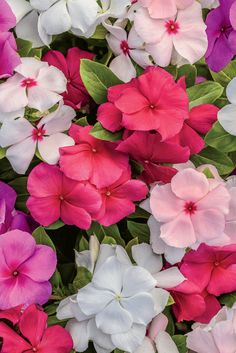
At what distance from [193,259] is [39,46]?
31 cm

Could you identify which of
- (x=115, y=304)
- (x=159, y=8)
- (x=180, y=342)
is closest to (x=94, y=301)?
(x=115, y=304)

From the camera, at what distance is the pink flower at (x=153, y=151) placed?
3.30 feet

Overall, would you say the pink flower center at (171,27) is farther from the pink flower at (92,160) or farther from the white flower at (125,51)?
the pink flower at (92,160)

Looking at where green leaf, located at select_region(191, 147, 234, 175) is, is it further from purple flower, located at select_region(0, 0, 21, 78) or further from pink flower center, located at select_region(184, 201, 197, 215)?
purple flower, located at select_region(0, 0, 21, 78)

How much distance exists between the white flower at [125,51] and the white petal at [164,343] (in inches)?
11.6

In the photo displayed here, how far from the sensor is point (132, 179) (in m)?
1.05

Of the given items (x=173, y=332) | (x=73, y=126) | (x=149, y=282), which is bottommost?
(x=173, y=332)

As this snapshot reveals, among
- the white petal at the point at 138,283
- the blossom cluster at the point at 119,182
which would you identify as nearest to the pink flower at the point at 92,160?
the blossom cluster at the point at 119,182

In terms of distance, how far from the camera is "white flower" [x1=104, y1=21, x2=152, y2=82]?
1065 mm

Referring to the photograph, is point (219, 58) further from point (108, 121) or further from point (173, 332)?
point (173, 332)

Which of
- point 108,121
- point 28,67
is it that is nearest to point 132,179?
point 108,121

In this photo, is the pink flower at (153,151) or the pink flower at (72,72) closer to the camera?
the pink flower at (153,151)

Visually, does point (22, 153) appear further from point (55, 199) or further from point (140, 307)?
point (140, 307)

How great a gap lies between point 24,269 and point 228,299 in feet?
0.80
